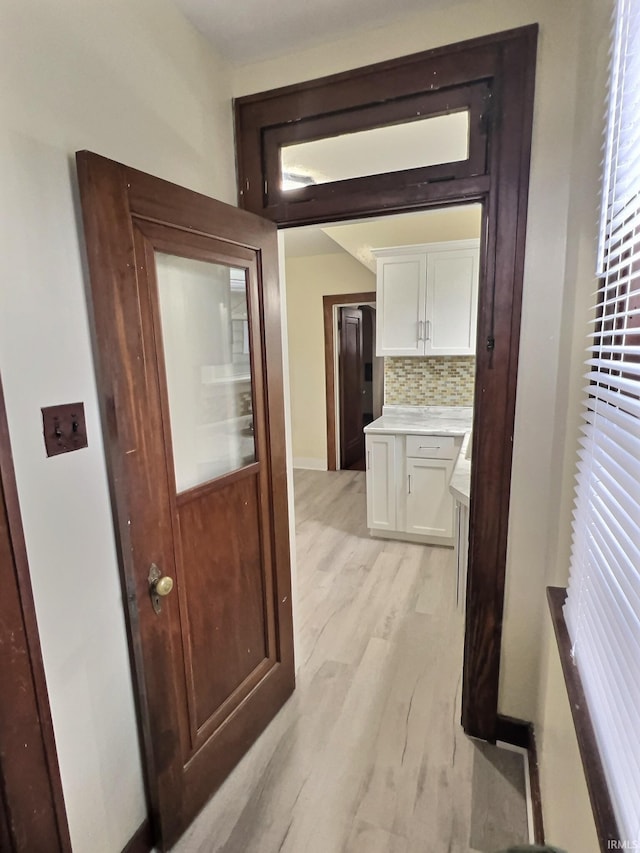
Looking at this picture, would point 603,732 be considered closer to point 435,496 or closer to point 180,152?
point 180,152

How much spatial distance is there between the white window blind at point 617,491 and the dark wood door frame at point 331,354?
4.09 meters

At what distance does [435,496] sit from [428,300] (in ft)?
4.92

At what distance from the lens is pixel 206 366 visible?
1.51m

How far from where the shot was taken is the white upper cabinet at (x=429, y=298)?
334cm

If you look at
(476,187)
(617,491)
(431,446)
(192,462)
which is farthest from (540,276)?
(431,446)

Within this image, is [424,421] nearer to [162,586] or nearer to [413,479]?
[413,479]

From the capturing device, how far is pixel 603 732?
810 mm

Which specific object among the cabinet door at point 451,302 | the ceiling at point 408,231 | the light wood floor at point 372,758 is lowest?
the light wood floor at point 372,758

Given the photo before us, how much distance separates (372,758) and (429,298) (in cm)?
293

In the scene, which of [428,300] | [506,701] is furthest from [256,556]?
[428,300]

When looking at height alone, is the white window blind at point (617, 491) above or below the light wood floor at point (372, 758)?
above

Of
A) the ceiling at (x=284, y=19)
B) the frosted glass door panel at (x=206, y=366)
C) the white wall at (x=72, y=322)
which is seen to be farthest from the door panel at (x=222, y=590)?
the ceiling at (x=284, y=19)

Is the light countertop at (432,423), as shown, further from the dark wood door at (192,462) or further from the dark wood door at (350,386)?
the dark wood door at (350,386)

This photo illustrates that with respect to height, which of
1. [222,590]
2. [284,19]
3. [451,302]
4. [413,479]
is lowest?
[413,479]
